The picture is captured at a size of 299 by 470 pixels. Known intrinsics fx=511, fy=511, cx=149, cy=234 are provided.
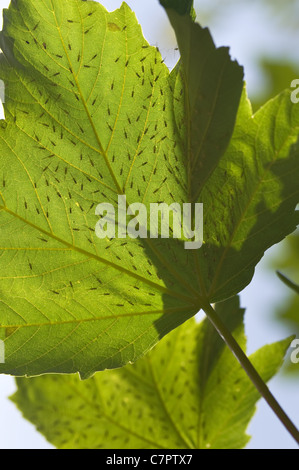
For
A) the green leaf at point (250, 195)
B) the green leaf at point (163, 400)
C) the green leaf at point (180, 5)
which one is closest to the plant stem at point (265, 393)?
the green leaf at point (250, 195)

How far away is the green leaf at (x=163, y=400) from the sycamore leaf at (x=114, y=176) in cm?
39

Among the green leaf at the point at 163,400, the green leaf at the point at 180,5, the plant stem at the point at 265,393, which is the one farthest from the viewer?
the green leaf at the point at 163,400

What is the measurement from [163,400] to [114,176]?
79cm

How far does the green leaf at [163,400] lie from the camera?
4.85 feet

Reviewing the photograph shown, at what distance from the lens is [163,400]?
1.54 m

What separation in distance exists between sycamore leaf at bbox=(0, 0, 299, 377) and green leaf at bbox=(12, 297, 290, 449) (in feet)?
1.27

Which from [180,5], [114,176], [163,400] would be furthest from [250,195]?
[163,400]

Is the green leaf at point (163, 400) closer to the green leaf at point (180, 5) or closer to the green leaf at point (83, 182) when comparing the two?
the green leaf at point (83, 182)

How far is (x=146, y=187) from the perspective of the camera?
3.52 feet

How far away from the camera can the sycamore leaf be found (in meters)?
0.97

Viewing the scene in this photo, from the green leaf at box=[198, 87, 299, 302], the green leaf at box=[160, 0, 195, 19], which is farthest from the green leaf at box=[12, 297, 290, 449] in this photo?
the green leaf at box=[160, 0, 195, 19]

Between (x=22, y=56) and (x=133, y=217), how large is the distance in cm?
39

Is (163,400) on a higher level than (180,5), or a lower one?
lower

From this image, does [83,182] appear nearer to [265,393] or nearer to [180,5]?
[180,5]
